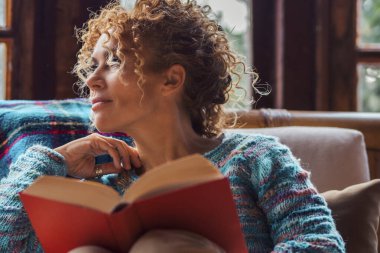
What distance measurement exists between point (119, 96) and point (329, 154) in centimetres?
59

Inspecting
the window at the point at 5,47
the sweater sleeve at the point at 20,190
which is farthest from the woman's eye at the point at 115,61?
the window at the point at 5,47

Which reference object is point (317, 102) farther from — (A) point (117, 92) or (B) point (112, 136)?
(A) point (117, 92)

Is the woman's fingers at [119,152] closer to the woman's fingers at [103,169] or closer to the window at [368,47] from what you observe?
the woman's fingers at [103,169]

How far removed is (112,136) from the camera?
150 centimetres

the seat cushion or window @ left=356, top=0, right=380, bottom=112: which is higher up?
window @ left=356, top=0, right=380, bottom=112

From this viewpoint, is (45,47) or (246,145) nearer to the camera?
(246,145)

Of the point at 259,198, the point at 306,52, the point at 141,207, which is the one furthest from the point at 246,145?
the point at 306,52

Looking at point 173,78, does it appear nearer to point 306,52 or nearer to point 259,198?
point 259,198

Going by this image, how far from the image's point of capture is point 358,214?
1255 millimetres

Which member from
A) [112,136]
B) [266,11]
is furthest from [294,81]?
[112,136]

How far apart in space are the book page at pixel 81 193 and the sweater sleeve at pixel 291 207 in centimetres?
37

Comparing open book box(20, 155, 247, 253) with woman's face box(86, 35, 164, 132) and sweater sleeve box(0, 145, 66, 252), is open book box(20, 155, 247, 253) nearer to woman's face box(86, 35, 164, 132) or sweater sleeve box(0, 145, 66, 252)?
sweater sleeve box(0, 145, 66, 252)

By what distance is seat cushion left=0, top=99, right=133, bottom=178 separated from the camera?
4.52 feet

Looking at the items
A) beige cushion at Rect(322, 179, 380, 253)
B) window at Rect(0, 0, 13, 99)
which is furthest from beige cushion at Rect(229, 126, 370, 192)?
window at Rect(0, 0, 13, 99)
